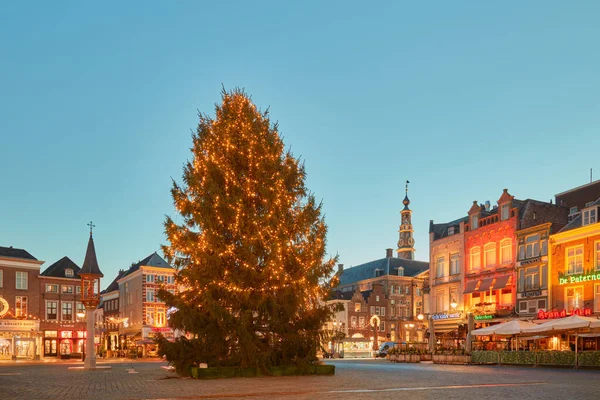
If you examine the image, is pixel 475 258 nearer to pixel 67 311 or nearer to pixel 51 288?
pixel 67 311

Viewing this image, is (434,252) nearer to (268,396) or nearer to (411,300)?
(411,300)

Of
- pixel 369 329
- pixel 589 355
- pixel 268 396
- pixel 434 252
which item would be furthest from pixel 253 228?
pixel 369 329

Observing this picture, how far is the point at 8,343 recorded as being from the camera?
6294 cm

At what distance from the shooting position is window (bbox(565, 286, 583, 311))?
→ 4344cm

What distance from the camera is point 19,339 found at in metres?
63.8

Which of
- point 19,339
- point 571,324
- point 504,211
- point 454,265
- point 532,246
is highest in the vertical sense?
point 504,211

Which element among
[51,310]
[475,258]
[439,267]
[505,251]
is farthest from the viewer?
[51,310]

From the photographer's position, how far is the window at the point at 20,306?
210 feet

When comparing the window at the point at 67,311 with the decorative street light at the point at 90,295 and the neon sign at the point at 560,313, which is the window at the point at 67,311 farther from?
the neon sign at the point at 560,313

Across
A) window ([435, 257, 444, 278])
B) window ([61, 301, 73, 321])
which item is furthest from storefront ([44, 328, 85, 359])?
window ([435, 257, 444, 278])

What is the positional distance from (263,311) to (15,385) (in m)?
9.52

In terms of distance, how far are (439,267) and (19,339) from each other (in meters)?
42.9

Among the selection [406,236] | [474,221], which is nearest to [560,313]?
[474,221]

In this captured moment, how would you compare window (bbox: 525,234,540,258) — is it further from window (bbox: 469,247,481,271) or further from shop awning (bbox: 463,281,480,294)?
shop awning (bbox: 463,281,480,294)
